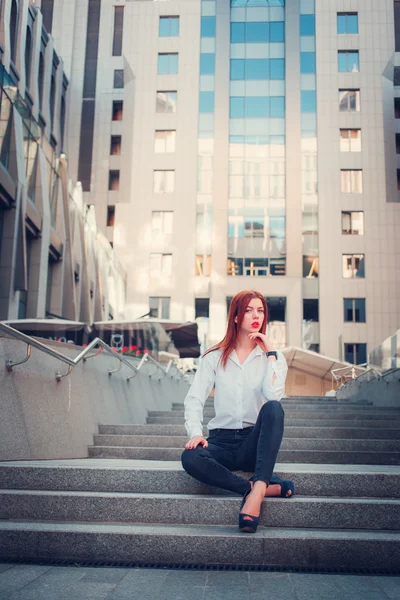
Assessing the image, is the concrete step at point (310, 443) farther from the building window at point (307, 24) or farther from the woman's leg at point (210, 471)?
the building window at point (307, 24)

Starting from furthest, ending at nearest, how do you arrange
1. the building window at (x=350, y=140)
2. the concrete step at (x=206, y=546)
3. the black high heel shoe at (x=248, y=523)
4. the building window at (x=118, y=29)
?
the building window at (x=118, y=29)
the building window at (x=350, y=140)
the black high heel shoe at (x=248, y=523)
the concrete step at (x=206, y=546)

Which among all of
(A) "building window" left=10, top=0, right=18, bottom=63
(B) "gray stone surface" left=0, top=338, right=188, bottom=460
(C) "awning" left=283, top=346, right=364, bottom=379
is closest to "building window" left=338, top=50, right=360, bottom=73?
(C) "awning" left=283, top=346, right=364, bottom=379

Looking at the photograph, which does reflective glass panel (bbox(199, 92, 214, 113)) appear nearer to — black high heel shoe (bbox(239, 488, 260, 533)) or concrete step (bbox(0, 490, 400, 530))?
concrete step (bbox(0, 490, 400, 530))

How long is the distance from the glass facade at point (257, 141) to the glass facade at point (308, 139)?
121 cm

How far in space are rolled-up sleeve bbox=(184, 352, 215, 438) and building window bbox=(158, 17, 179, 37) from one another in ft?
126

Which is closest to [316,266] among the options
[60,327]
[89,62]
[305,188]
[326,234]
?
[326,234]

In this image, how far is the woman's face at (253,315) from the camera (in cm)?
404

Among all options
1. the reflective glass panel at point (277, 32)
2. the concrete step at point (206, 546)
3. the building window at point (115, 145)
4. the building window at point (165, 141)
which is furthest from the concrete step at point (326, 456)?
the reflective glass panel at point (277, 32)

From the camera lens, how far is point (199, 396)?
13.0 ft

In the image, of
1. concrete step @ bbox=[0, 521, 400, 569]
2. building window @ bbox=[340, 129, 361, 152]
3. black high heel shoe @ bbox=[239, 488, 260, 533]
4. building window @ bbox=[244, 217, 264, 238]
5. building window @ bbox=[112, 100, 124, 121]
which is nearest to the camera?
concrete step @ bbox=[0, 521, 400, 569]

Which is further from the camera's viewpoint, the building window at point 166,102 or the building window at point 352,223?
the building window at point 166,102

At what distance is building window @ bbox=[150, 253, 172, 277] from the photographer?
35531mm

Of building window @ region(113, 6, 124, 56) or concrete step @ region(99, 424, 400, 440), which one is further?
building window @ region(113, 6, 124, 56)

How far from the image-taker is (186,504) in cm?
358
